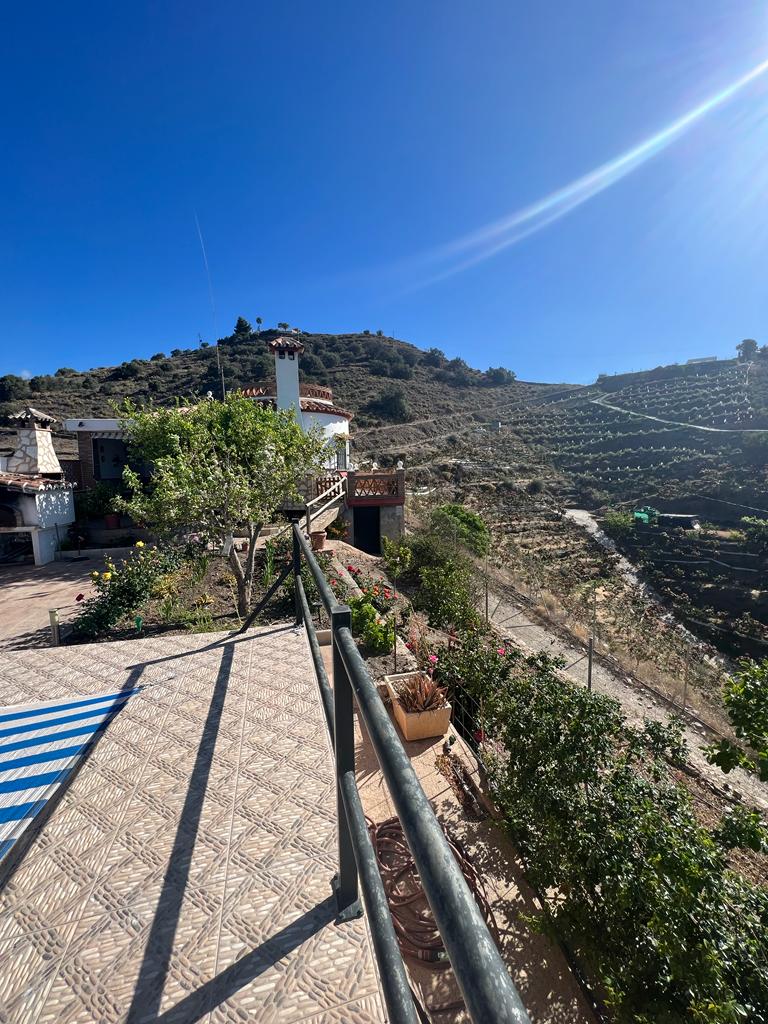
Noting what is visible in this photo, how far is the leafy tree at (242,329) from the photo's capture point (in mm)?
61594

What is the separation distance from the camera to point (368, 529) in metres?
14.7

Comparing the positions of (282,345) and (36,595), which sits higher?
(282,345)

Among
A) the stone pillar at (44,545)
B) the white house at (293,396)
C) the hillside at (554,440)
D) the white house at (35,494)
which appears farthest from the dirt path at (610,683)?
the white house at (35,494)

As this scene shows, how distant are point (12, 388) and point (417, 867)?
167ft

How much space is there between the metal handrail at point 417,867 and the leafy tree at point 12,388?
159 feet

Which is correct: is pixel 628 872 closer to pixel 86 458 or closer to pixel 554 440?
pixel 86 458

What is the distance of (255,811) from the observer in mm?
1896

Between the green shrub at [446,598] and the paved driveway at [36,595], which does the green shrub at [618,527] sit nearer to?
the green shrub at [446,598]

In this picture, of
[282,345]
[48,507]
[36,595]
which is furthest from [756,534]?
[48,507]

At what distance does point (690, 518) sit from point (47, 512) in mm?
33817

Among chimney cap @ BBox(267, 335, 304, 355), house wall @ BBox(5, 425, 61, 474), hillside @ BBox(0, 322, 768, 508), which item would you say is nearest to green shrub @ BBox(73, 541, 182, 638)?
house wall @ BBox(5, 425, 61, 474)

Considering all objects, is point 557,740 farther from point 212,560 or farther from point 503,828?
point 212,560

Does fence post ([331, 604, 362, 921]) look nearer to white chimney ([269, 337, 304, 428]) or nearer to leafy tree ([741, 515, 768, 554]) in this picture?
white chimney ([269, 337, 304, 428])

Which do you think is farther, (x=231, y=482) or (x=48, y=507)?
(x=48, y=507)
